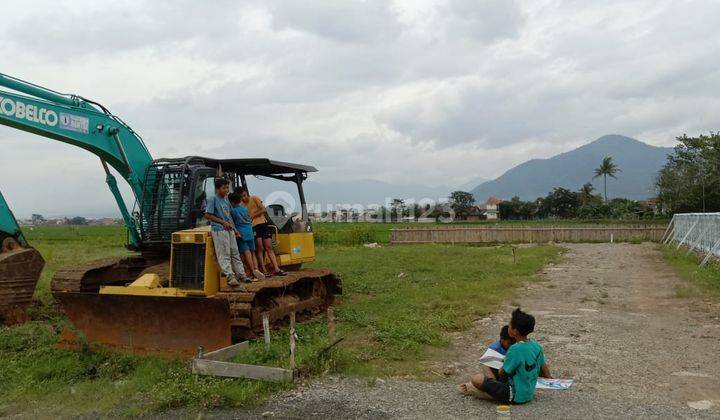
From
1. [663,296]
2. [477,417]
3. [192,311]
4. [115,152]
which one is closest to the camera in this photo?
[477,417]

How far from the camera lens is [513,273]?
58.5 feet

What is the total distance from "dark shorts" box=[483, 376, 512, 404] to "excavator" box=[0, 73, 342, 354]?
302 cm

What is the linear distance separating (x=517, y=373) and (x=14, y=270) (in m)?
7.97

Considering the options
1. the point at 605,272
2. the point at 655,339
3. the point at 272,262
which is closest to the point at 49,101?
the point at 272,262

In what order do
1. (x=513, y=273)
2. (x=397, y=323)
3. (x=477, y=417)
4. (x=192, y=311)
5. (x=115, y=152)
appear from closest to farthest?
(x=477, y=417), (x=192, y=311), (x=397, y=323), (x=115, y=152), (x=513, y=273)

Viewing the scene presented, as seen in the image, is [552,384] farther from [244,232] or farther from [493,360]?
[244,232]

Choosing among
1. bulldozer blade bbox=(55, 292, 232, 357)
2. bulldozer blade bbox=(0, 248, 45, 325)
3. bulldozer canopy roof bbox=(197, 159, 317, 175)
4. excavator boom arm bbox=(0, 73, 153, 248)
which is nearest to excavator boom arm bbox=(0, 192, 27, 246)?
bulldozer blade bbox=(0, 248, 45, 325)

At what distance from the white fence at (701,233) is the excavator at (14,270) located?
1752cm

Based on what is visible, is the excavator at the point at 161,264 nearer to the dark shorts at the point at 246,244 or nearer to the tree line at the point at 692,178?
the dark shorts at the point at 246,244

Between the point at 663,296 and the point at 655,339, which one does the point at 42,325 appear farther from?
the point at 663,296

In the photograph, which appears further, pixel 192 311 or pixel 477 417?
pixel 192 311

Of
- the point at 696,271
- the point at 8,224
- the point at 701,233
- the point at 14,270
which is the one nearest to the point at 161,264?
the point at 14,270

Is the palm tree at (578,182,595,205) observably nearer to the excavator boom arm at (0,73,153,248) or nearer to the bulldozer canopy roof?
the bulldozer canopy roof

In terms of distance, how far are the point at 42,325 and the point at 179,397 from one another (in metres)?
5.09
